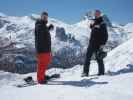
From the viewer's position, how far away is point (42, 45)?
43.2 feet

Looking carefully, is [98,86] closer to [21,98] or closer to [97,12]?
[21,98]

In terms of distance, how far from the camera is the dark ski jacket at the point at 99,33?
14055 mm

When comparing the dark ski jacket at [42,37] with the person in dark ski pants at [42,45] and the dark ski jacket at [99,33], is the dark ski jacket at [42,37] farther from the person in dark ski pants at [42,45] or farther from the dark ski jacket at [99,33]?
the dark ski jacket at [99,33]

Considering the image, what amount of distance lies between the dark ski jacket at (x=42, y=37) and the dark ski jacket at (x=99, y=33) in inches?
78.0

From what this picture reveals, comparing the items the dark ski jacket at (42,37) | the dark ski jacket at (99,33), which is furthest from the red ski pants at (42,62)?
the dark ski jacket at (99,33)

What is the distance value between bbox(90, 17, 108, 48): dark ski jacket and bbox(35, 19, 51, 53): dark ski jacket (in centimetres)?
198

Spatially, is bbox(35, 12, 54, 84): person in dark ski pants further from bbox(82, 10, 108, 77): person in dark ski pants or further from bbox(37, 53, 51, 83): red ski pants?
bbox(82, 10, 108, 77): person in dark ski pants

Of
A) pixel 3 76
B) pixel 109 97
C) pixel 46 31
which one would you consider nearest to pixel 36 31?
pixel 46 31

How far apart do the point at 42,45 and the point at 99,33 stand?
2.37 meters

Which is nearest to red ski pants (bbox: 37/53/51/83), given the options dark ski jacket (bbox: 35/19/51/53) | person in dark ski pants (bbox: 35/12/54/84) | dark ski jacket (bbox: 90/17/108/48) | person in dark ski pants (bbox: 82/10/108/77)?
person in dark ski pants (bbox: 35/12/54/84)

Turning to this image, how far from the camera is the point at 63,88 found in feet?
36.7

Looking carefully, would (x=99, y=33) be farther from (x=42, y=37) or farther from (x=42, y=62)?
(x=42, y=62)

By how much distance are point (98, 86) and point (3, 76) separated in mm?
7787

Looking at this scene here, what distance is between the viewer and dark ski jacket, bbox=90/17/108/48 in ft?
46.1
